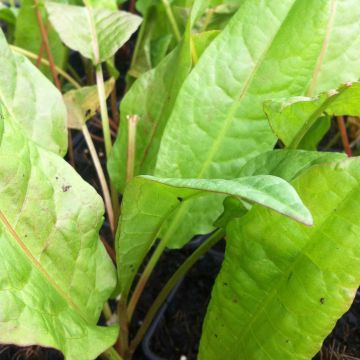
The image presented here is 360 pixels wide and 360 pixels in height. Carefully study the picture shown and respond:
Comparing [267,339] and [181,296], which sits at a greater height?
[267,339]

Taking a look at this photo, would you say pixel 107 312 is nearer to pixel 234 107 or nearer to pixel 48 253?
pixel 48 253

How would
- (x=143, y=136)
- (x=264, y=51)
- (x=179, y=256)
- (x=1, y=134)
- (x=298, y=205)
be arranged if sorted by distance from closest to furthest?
1. (x=298, y=205)
2. (x=1, y=134)
3. (x=264, y=51)
4. (x=143, y=136)
5. (x=179, y=256)

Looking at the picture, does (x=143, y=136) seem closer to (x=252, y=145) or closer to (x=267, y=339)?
(x=252, y=145)

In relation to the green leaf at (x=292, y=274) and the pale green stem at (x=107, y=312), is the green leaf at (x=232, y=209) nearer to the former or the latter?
the green leaf at (x=292, y=274)

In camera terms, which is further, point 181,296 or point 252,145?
point 181,296

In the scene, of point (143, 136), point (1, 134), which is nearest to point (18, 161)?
point (1, 134)

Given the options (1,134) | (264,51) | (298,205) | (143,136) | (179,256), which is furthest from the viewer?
(179,256)

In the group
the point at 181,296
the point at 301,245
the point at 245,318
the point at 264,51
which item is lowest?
the point at 181,296
